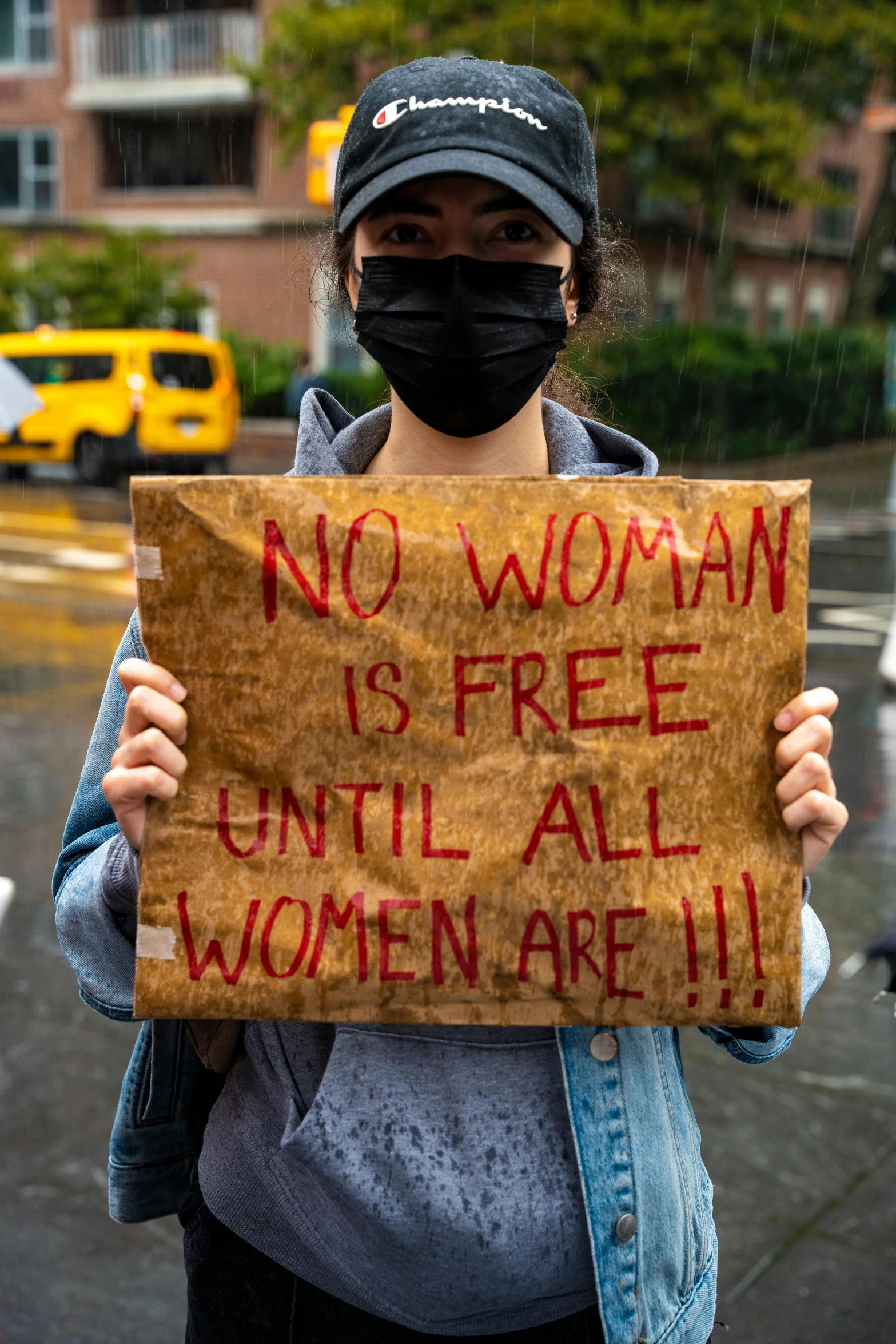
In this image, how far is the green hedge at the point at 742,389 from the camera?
2383 cm

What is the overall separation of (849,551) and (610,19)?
9.35 metres

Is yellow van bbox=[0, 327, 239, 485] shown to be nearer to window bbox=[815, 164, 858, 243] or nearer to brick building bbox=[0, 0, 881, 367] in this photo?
brick building bbox=[0, 0, 881, 367]

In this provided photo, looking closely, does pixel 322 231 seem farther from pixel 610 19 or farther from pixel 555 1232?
pixel 610 19

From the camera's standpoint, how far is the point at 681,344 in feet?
78.8

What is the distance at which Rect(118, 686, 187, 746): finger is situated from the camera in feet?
4.65

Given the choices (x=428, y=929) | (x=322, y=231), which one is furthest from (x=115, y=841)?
(x=322, y=231)

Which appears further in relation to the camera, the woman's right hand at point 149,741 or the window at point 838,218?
the window at point 838,218

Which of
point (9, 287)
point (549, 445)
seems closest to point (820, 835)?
point (549, 445)

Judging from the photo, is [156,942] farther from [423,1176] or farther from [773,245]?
[773,245]

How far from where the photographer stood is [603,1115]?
1.49m

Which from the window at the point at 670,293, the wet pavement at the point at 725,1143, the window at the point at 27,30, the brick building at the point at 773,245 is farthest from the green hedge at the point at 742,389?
Answer: the wet pavement at the point at 725,1143

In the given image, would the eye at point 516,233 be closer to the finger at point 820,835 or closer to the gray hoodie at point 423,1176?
the finger at point 820,835

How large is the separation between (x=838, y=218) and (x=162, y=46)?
64.6 ft

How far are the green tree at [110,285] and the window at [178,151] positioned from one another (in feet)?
10.1
